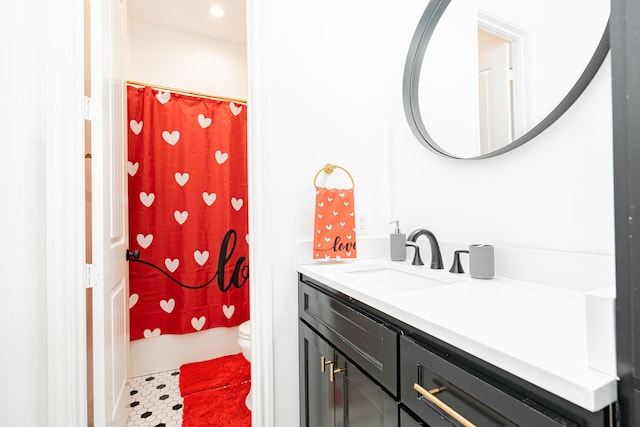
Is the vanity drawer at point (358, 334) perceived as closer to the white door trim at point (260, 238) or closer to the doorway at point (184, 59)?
the white door trim at point (260, 238)

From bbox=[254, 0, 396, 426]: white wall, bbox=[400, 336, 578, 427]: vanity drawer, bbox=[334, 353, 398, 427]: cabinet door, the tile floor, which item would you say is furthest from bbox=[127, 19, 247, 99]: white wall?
bbox=[400, 336, 578, 427]: vanity drawer

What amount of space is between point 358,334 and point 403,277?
40cm

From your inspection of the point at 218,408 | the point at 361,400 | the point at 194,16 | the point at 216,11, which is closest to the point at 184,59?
the point at 194,16

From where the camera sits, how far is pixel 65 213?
994mm

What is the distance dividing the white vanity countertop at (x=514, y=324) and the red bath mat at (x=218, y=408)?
1110mm

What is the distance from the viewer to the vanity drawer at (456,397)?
41cm

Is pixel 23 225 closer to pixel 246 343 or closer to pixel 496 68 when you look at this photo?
pixel 246 343

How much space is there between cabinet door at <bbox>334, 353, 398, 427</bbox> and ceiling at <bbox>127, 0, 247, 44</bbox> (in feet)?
7.99

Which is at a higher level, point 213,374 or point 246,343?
point 246,343

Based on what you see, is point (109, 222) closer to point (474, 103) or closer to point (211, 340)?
point (211, 340)

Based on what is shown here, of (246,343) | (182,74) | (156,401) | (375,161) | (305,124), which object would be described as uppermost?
(182,74)

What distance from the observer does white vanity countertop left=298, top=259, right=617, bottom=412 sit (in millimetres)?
364

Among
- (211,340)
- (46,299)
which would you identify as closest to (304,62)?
(46,299)

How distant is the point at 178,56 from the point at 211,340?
2256 mm
